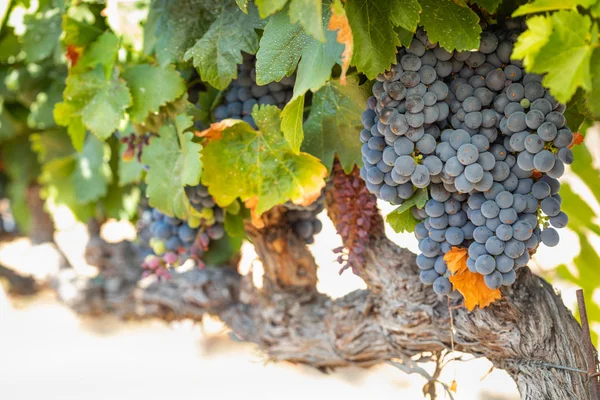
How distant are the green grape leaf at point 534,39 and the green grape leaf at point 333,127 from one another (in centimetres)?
35

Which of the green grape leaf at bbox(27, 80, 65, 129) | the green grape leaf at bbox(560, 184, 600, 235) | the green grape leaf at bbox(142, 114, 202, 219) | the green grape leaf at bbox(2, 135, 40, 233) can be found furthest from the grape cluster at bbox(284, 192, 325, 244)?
the green grape leaf at bbox(2, 135, 40, 233)

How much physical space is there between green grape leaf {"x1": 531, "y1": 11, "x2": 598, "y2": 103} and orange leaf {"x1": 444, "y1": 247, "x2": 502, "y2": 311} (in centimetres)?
26

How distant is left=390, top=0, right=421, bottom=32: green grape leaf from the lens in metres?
0.73

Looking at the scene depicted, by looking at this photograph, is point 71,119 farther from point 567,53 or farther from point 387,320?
point 567,53

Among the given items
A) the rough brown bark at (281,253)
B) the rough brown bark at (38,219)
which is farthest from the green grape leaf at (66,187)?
the rough brown bark at (281,253)

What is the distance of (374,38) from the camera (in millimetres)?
745

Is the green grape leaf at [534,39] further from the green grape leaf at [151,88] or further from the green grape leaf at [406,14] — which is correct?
the green grape leaf at [151,88]

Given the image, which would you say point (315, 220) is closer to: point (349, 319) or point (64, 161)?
point (349, 319)

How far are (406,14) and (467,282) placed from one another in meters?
0.35

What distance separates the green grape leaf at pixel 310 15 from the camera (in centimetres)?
62

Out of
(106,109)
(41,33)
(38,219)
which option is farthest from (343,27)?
(38,219)

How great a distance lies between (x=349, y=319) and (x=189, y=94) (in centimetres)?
52

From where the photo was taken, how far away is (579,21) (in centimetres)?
59

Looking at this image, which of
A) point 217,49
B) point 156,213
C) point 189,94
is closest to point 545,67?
point 217,49
